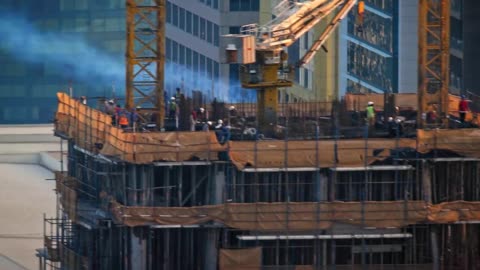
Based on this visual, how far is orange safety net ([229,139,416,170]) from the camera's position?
10444cm

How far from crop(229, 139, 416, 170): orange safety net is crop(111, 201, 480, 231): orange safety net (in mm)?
1630

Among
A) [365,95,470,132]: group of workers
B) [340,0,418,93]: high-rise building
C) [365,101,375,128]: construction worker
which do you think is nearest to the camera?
[365,101,375,128]: construction worker

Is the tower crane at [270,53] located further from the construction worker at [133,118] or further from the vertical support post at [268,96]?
the construction worker at [133,118]

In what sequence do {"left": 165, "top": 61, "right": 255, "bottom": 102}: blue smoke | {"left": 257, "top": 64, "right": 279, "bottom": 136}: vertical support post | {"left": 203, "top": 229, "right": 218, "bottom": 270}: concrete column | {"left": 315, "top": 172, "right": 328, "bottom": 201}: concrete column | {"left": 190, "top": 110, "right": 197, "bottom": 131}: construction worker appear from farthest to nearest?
{"left": 165, "top": 61, "right": 255, "bottom": 102}: blue smoke → {"left": 257, "top": 64, "right": 279, "bottom": 136}: vertical support post → {"left": 190, "top": 110, "right": 197, "bottom": 131}: construction worker → {"left": 203, "top": 229, "right": 218, "bottom": 270}: concrete column → {"left": 315, "top": 172, "right": 328, "bottom": 201}: concrete column

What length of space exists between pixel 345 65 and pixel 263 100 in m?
37.5

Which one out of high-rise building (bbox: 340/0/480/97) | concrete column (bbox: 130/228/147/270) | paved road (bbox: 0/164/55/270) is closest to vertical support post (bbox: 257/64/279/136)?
concrete column (bbox: 130/228/147/270)

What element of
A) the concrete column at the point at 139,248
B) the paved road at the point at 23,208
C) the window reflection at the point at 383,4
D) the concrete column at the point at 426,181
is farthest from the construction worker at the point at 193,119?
the window reflection at the point at 383,4

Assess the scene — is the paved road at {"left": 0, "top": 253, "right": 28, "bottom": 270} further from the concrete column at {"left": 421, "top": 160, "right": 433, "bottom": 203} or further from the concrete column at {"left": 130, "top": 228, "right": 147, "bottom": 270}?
the concrete column at {"left": 421, "top": 160, "right": 433, "bottom": 203}

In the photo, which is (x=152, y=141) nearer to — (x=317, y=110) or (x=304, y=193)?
(x=304, y=193)

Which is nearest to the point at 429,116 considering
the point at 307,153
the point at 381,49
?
the point at 307,153

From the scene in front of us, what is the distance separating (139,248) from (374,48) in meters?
48.5

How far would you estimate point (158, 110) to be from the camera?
380 ft

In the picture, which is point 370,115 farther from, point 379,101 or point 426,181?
point 379,101

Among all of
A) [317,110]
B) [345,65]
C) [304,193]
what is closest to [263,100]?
[317,110]
